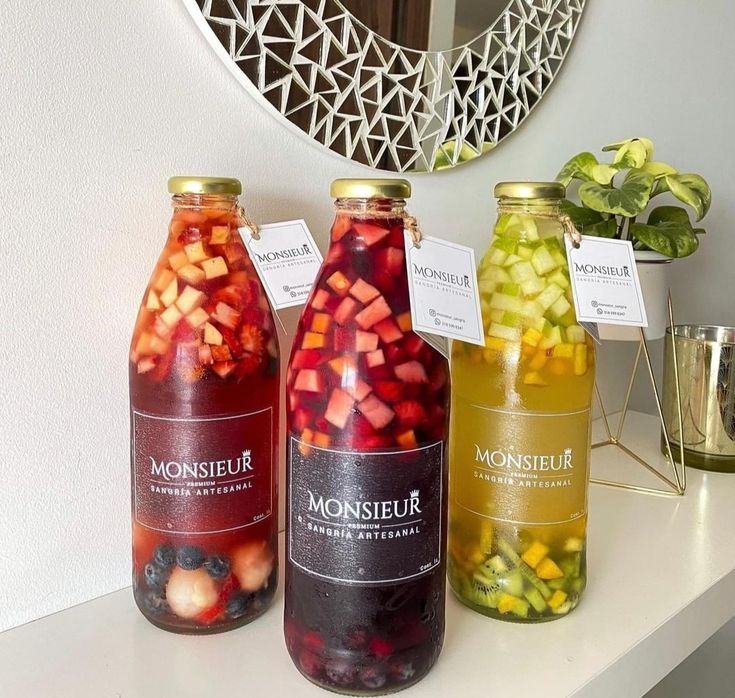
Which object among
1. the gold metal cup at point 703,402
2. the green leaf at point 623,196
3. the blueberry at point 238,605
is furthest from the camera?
the gold metal cup at point 703,402

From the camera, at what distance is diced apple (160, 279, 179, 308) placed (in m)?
0.61

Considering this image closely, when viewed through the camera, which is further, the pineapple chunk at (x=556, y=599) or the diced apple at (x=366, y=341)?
the pineapple chunk at (x=556, y=599)

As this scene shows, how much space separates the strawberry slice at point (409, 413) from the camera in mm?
549

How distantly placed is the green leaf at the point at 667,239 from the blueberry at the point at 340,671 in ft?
2.19

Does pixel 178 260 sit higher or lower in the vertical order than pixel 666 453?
higher

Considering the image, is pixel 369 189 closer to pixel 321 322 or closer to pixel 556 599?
pixel 321 322

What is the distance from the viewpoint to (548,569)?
0.67 m

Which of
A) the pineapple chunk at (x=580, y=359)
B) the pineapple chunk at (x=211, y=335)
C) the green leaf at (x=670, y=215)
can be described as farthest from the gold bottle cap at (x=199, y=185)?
the green leaf at (x=670, y=215)

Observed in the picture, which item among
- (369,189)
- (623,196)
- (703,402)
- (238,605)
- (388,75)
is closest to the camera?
(369,189)

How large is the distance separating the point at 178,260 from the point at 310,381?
15cm

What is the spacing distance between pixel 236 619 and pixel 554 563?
28cm

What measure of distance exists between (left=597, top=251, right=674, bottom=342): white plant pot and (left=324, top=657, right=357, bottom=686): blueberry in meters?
0.59

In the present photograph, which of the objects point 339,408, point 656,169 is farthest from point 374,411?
point 656,169

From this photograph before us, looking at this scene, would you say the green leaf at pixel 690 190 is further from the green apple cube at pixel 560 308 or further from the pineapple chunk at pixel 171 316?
the pineapple chunk at pixel 171 316
